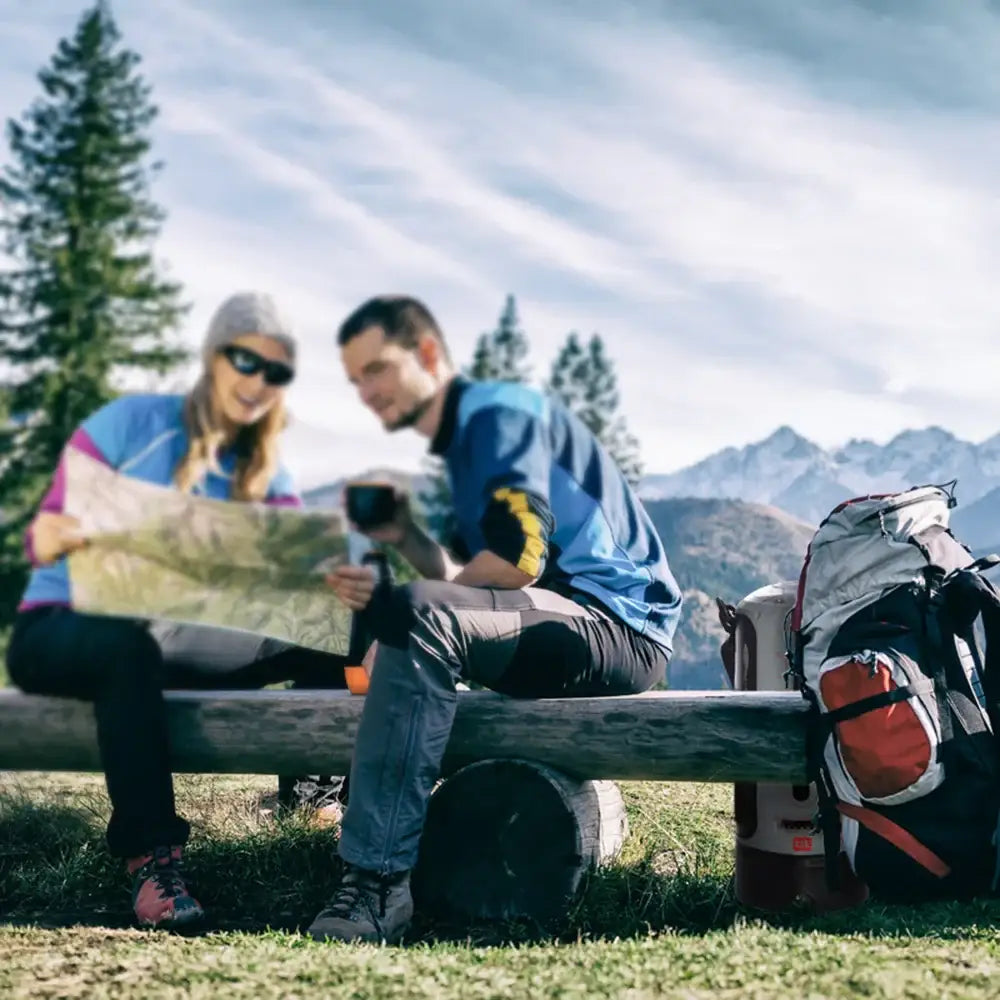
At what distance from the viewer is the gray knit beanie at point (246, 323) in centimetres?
312

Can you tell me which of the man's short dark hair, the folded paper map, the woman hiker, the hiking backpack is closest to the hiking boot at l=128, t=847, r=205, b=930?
the woman hiker

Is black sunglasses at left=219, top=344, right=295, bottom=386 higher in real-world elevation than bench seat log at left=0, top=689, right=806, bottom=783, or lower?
higher

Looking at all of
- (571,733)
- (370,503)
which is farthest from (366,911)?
(370,503)

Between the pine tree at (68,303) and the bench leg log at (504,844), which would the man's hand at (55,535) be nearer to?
the bench leg log at (504,844)

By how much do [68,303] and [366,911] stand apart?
21.1 metres

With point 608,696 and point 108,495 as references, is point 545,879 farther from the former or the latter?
point 108,495

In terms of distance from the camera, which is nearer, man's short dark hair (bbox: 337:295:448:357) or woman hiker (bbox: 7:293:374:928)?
man's short dark hair (bbox: 337:295:448:357)

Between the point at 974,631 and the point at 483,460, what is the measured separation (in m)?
1.46

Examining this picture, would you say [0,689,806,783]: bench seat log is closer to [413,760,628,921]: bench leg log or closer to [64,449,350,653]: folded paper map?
[413,760,628,921]: bench leg log

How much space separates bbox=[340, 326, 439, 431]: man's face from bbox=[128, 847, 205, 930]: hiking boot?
54.5 inches

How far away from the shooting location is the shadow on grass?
3098 millimetres

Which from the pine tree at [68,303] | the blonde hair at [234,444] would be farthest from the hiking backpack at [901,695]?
the pine tree at [68,303]

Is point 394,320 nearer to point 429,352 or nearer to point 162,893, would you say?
point 429,352

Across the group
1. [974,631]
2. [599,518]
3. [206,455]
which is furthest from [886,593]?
[206,455]
